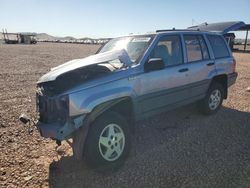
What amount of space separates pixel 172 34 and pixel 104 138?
2498 mm

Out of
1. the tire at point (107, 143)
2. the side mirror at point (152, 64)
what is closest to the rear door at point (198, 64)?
the side mirror at point (152, 64)

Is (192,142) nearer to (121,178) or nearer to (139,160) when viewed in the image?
(139,160)

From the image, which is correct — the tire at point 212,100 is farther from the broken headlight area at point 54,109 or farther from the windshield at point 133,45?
the broken headlight area at point 54,109

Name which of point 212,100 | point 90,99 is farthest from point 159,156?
point 212,100

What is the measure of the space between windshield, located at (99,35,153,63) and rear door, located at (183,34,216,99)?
1.03 meters

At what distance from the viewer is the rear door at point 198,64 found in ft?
17.5

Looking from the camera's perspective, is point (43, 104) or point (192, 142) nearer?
point (43, 104)

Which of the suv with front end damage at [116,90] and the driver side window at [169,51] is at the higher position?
the driver side window at [169,51]

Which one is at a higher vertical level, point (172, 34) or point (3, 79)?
point (172, 34)

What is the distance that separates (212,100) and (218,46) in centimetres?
132

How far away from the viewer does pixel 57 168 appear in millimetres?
3924

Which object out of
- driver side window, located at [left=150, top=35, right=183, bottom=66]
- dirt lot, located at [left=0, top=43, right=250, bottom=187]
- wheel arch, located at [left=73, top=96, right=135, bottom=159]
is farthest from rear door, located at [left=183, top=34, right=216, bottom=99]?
wheel arch, located at [left=73, top=96, right=135, bottom=159]

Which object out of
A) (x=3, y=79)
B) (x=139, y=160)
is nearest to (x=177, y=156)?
(x=139, y=160)

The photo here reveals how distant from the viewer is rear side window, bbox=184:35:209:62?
5.33 metres
